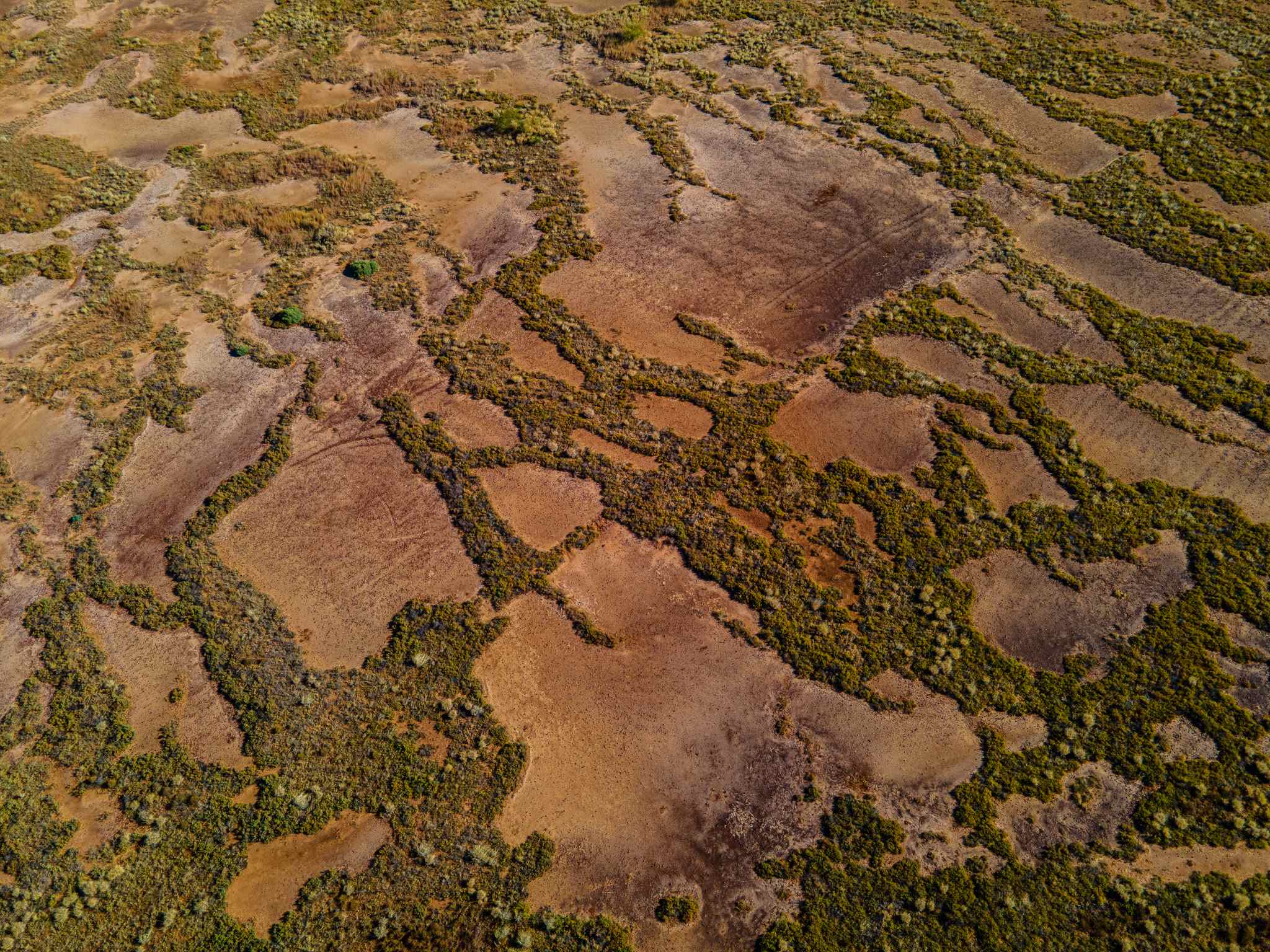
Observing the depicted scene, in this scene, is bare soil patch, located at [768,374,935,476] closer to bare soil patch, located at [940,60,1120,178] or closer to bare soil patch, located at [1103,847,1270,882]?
bare soil patch, located at [1103,847,1270,882]

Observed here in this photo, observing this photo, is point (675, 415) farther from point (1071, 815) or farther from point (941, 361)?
point (1071, 815)

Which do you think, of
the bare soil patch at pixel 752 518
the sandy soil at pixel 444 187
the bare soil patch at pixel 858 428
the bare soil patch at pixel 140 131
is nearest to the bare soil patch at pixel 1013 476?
the bare soil patch at pixel 858 428

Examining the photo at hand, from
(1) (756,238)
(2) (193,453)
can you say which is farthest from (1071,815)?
(2) (193,453)

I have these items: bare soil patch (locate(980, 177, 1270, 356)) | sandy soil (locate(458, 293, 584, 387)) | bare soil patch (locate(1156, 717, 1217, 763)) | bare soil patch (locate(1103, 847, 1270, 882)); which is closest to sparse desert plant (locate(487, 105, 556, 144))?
sandy soil (locate(458, 293, 584, 387))

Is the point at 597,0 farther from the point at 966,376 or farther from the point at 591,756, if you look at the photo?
the point at 591,756

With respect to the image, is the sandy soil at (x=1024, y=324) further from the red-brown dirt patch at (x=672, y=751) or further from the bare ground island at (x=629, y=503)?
the red-brown dirt patch at (x=672, y=751)

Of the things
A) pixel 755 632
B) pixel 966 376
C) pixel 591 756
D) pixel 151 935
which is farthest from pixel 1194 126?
pixel 151 935
